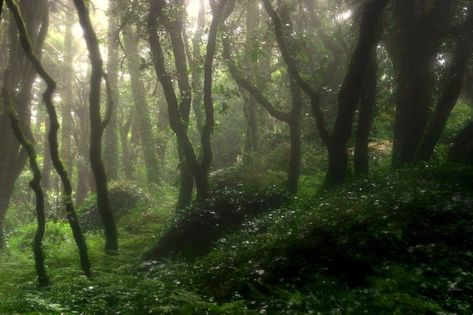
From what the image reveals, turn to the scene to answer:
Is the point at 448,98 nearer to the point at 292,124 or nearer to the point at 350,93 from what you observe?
the point at 350,93

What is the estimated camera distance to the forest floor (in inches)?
205

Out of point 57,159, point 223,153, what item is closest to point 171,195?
point 223,153

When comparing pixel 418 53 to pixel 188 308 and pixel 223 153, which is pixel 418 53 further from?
pixel 223 153

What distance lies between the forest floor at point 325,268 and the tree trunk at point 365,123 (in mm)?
2625

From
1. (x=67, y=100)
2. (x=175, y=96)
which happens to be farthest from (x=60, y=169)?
(x=67, y=100)

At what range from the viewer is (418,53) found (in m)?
12.5

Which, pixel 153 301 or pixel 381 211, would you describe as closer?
pixel 153 301

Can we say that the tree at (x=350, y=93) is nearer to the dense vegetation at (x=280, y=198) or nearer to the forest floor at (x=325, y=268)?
the dense vegetation at (x=280, y=198)

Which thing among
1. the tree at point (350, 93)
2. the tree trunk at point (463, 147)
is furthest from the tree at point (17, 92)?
the tree trunk at point (463, 147)

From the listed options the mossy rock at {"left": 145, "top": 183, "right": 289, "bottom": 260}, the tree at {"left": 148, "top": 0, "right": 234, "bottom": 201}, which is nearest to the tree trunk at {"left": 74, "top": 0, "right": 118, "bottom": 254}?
the mossy rock at {"left": 145, "top": 183, "right": 289, "bottom": 260}

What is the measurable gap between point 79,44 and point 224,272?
29.8 metres

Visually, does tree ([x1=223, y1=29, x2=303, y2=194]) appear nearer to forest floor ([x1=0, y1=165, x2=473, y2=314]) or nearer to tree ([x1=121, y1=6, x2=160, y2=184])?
forest floor ([x1=0, y1=165, x2=473, y2=314])

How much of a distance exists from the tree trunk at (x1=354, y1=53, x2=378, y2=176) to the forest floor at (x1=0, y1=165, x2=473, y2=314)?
2.62m

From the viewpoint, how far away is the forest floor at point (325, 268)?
520 cm
